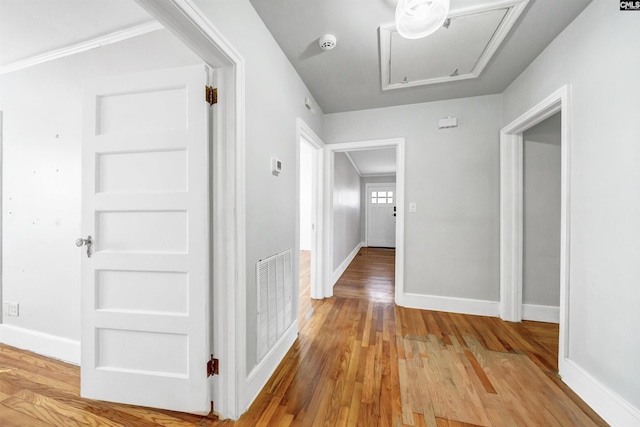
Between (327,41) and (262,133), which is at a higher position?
(327,41)

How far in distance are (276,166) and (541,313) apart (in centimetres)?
305

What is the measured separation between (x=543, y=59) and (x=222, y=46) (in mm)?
2394

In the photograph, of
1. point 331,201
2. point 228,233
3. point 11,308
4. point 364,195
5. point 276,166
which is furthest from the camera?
point 364,195

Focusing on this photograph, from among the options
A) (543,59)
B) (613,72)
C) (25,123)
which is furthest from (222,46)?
(543,59)

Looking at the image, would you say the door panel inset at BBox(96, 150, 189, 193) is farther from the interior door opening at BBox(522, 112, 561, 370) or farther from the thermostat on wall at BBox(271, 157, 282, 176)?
the interior door opening at BBox(522, 112, 561, 370)

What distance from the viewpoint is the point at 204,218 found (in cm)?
123

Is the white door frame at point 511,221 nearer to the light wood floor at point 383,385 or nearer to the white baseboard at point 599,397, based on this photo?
the light wood floor at point 383,385

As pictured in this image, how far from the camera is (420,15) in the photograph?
126cm

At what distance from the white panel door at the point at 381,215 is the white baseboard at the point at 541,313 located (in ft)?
14.9

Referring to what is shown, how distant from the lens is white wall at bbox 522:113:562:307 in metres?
2.32

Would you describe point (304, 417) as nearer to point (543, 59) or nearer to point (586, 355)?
point (586, 355)

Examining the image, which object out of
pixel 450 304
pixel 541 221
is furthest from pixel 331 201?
pixel 541 221

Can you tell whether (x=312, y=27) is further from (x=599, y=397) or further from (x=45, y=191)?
(x=599, y=397)

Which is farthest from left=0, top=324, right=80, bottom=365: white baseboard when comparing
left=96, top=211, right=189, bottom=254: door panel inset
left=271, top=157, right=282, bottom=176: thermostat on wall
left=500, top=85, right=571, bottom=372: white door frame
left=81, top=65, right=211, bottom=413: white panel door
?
left=500, top=85, right=571, bottom=372: white door frame
